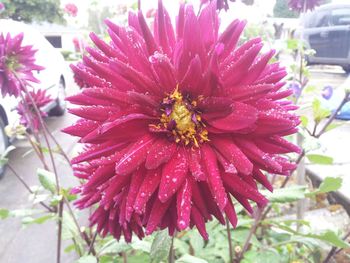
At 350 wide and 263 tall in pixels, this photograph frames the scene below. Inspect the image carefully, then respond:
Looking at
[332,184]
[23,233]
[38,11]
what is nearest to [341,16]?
[332,184]

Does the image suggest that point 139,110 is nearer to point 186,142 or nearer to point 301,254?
point 186,142

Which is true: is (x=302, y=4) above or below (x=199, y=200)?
above

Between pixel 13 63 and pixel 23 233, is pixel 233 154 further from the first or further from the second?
pixel 23 233

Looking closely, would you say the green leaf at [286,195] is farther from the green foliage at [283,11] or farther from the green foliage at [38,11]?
the green foliage at [38,11]

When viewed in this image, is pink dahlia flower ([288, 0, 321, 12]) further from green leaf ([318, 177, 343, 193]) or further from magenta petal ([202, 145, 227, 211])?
magenta petal ([202, 145, 227, 211])

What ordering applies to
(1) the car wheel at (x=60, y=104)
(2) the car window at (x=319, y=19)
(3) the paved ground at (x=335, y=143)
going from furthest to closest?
(1) the car wheel at (x=60, y=104)
(3) the paved ground at (x=335, y=143)
(2) the car window at (x=319, y=19)

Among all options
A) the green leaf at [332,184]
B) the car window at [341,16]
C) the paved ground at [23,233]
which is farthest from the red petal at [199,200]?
the car window at [341,16]

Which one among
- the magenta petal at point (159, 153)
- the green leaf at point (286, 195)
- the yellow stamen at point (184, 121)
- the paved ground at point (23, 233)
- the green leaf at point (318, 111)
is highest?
the yellow stamen at point (184, 121)
